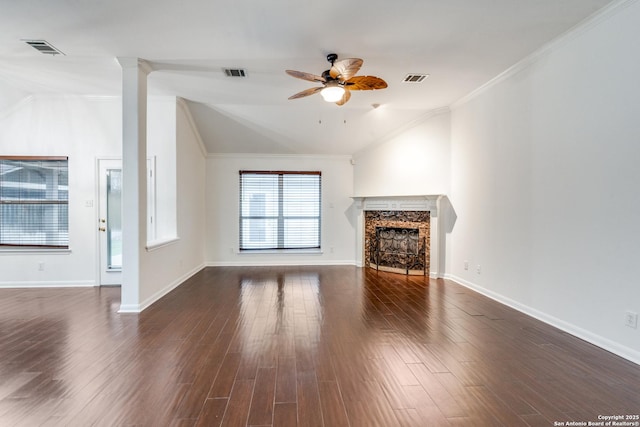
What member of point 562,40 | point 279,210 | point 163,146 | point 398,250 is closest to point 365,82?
point 562,40

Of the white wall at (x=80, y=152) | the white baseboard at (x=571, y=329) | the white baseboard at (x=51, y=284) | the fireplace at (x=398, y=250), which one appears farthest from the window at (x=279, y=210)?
the white baseboard at (x=571, y=329)

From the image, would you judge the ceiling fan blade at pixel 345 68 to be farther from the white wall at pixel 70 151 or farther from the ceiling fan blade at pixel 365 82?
the white wall at pixel 70 151

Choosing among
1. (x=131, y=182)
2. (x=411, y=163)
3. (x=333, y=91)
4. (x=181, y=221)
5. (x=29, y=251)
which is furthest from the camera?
(x=411, y=163)

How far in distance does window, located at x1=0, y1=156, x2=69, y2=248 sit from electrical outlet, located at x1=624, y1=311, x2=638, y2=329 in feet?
22.8

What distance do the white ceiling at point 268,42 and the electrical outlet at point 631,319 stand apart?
258 centimetres

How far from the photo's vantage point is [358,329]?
3.33m

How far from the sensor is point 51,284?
505 cm

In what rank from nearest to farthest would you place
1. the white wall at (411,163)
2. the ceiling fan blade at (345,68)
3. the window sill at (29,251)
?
the ceiling fan blade at (345,68) → the window sill at (29,251) → the white wall at (411,163)

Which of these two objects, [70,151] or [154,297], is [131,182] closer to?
[154,297]

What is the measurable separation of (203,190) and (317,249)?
2.73 metres

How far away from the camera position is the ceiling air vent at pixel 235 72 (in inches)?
158

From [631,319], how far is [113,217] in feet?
21.0

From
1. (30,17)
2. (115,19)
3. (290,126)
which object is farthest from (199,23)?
(290,126)

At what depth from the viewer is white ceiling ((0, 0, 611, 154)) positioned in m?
2.79
